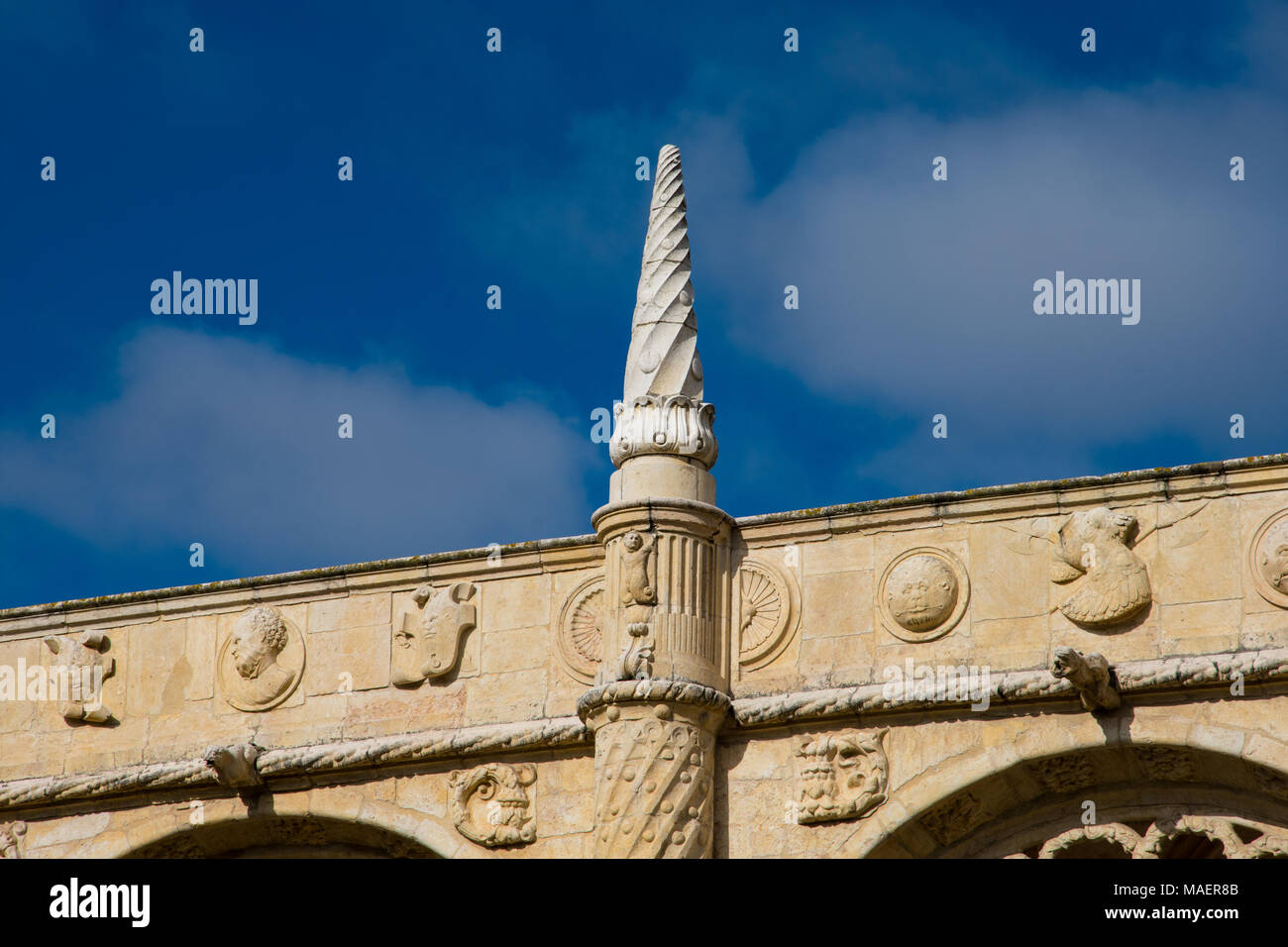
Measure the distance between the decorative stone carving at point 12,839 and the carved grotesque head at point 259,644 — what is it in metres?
1.98

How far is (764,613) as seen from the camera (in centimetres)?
1909

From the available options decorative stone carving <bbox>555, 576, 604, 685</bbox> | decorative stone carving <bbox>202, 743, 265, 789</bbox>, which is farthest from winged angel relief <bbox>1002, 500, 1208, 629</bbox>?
decorative stone carving <bbox>202, 743, 265, 789</bbox>

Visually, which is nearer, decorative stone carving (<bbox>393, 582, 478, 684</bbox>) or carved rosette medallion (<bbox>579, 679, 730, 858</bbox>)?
carved rosette medallion (<bbox>579, 679, 730, 858</bbox>)

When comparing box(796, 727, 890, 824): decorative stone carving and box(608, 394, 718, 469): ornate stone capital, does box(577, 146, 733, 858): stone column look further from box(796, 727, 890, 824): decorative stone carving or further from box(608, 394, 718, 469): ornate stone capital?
box(796, 727, 890, 824): decorative stone carving

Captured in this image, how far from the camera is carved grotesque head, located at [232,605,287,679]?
67.2ft

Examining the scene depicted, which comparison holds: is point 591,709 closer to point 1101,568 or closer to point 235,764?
point 235,764

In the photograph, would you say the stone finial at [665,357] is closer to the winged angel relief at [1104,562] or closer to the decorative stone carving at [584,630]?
the decorative stone carving at [584,630]

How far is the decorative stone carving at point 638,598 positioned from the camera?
61.3 ft

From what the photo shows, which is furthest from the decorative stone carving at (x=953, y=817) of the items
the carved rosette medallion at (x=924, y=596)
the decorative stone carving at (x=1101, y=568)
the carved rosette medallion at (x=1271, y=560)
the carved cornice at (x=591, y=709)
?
the carved rosette medallion at (x=1271, y=560)

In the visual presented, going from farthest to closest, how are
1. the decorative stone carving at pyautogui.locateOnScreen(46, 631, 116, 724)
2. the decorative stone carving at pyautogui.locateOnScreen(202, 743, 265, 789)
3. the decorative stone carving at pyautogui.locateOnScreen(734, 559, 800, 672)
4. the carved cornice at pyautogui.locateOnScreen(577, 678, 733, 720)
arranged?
the decorative stone carving at pyautogui.locateOnScreen(46, 631, 116, 724) → the decorative stone carving at pyautogui.locateOnScreen(202, 743, 265, 789) → the decorative stone carving at pyautogui.locateOnScreen(734, 559, 800, 672) → the carved cornice at pyautogui.locateOnScreen(577, 678, 733, 720)

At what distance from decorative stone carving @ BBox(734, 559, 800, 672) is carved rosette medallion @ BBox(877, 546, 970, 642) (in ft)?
2.05

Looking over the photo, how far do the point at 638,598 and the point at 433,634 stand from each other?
176 cm
